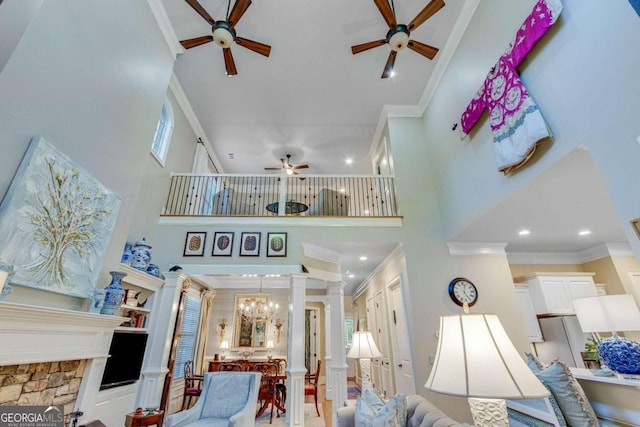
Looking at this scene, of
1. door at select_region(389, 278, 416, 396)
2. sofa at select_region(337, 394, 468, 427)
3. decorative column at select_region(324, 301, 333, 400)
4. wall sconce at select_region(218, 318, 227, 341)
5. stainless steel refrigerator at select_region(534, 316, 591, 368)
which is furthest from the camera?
wall sconce at select_region(218, 318, 227, 341)

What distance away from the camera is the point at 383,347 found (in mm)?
6172

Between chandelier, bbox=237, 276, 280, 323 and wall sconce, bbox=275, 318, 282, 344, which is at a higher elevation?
chandelier, bbox=237, 276, 280, 323

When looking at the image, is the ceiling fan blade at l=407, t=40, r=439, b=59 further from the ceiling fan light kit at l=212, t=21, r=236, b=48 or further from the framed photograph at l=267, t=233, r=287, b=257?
the framed photograph at l=267, t=233, r=287, b=257

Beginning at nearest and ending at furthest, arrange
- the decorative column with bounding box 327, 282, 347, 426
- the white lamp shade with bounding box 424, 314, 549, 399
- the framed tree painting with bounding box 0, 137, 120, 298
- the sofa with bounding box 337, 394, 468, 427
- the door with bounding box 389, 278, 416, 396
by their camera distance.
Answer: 1. the white lamp shade with bounding box 424, 314, 549, 399
2. the sofa with bounding box 337, 394, 468, 427
3. the framed tree painting with bounding box 0, 137, 120, 298
4. the door with bounding box 389, 278, 416, 396
5. the decorative column with bounding box 327, 282, 347, 426

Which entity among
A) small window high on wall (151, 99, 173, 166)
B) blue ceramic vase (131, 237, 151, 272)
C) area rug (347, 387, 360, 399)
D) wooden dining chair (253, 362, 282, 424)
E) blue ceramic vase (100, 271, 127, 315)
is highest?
small window high on wall (151, 99, 173, 166)

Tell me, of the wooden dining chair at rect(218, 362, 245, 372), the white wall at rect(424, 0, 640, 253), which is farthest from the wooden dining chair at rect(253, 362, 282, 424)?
the white wall at rect(424, 0, 640, 253)

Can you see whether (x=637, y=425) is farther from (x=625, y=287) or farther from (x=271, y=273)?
(x=271, y=273)

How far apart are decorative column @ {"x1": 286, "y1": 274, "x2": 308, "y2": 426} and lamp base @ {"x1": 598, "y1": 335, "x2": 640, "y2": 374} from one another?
3.43 m

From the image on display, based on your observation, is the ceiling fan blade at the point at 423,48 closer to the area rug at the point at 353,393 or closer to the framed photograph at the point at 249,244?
the framed photograph at the point at 249,244

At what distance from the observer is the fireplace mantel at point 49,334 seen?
191 cm

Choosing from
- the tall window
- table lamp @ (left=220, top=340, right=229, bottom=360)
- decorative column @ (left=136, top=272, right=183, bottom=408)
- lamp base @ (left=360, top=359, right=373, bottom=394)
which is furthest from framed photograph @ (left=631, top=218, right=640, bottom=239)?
table lamp @ (left=220, top=340, right=229, bottom=360)

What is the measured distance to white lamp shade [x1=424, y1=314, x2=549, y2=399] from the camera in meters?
1.08

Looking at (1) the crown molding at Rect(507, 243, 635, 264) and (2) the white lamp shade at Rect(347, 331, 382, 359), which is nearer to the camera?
(2) the white lamp shade at Rect(347, 331, 382, 359)

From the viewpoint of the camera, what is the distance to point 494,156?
3.42m
